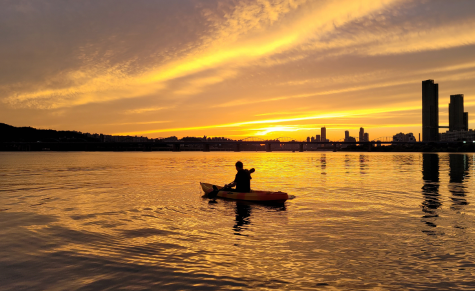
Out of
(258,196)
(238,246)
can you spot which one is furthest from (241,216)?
(238,246)

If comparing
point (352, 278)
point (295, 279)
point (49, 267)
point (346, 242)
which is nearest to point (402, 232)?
point (346, 242)

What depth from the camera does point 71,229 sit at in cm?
1270

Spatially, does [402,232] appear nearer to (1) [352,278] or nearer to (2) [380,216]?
(2) [380,216]

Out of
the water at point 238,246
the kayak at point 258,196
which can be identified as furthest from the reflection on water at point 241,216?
the kayak at point 258,196

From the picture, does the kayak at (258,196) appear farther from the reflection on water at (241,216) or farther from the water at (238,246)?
the water at (238,246)

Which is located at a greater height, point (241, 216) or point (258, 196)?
point (258, 196)

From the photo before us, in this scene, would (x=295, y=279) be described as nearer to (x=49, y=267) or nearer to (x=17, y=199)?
(x=49, y=267)

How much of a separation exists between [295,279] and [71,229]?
363 inches

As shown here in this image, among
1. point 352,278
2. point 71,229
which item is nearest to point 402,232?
point 352,278

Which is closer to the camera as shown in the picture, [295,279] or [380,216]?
[295,279]

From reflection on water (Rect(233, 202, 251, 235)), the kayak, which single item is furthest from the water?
the kayak

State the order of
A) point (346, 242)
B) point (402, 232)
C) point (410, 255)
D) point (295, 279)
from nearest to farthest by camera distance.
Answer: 1. point (295, 279)
2. point (410, 255)
3. point (346, 242)
4. point (402, 232)

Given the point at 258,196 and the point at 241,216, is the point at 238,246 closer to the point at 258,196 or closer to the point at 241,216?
the point at 241,216

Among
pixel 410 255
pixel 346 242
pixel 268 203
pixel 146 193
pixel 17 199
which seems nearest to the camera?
pixel 410 255
